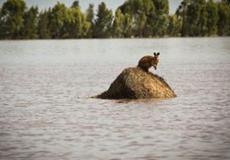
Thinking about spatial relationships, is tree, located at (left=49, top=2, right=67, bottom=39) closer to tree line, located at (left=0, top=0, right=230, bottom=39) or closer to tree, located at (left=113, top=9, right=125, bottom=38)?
tree line, located at (left=0, top=0, right=230, bottom=39)

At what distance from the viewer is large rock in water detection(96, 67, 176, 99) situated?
24781 millimetres

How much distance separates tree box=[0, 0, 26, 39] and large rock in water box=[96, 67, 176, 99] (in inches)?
5853

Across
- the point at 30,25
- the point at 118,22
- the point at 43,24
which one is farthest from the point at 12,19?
the point at 118,22

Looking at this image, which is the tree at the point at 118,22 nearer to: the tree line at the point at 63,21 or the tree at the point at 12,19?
the tree line at the point at 63,21

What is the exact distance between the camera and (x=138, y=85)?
2500 centimetres

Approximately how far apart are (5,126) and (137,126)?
151 inches

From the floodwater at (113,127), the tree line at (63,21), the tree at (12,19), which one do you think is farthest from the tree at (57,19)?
the floodwater at (113,127)

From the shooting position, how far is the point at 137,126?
1884cm

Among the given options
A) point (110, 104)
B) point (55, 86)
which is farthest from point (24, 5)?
point (110, 104)

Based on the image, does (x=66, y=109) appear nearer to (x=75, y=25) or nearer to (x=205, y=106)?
(x=205, y=106)

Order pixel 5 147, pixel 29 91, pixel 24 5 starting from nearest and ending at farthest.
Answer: pixel 5 147
pixel 29 91
pixel 24 5

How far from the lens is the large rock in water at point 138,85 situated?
24781mm

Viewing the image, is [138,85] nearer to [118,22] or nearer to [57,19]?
[57,19]

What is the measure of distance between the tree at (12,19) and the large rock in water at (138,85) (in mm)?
148674
